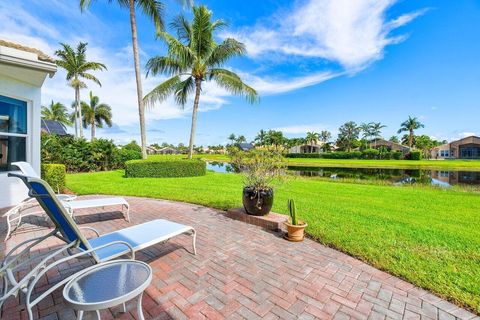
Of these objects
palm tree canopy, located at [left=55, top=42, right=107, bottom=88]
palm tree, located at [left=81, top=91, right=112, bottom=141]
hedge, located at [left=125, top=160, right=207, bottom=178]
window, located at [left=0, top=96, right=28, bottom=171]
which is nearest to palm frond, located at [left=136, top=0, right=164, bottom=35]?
hedge, located at [left=125, top=160, right=207, bottom=178]

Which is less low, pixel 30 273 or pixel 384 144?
pixel 384 144

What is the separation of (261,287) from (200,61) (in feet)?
50.2

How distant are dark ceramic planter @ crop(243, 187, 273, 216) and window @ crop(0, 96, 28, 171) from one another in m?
6.54

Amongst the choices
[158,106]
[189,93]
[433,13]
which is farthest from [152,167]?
[433,13]

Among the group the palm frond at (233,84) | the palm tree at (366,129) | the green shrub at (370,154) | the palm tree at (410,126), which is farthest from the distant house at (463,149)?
the palm frond at (233,84)

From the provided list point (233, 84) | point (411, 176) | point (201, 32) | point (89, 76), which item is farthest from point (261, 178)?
point (89, 76)

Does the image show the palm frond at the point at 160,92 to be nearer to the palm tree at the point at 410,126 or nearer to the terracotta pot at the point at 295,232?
the terracotta pot at the point at 295,232

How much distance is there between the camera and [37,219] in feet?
17.0

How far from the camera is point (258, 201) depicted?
5.02m

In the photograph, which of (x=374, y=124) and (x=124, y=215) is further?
(x=374, y=124)

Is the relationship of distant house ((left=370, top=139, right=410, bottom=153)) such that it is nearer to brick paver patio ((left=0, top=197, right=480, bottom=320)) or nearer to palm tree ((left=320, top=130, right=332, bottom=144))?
palm tree ((left=320, top=130, right=332, bottom=144))

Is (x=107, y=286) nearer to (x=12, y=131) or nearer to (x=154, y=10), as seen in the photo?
(x=12, y=131)

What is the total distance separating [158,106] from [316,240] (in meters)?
14.3

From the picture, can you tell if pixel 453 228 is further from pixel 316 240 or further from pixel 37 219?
pixel 37 219
